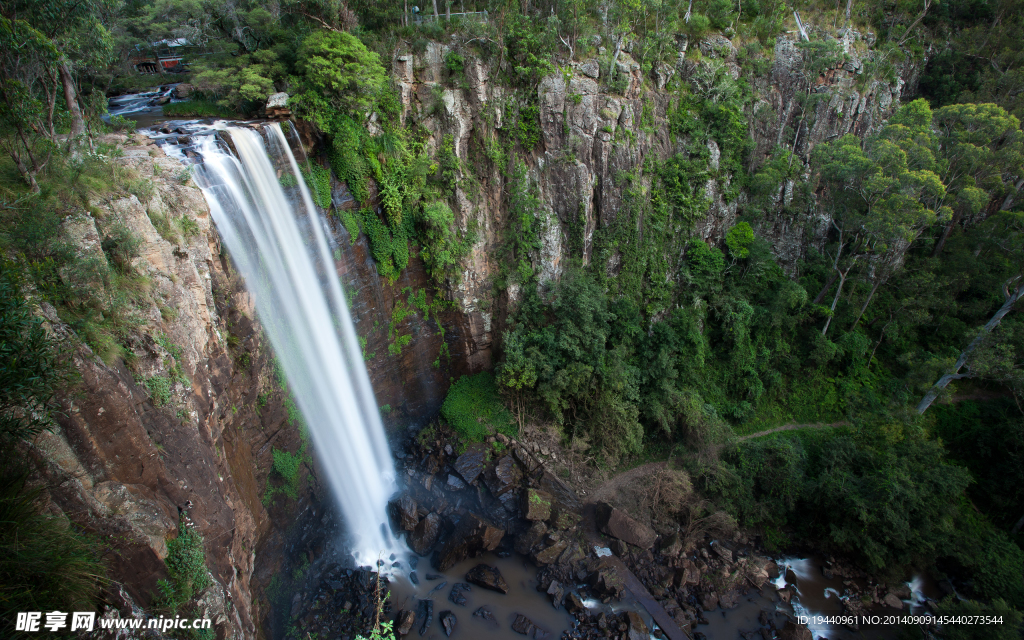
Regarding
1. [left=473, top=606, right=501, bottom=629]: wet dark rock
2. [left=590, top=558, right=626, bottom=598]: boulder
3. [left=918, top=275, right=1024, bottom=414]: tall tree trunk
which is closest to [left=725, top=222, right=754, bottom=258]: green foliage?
[left=918, top=275, right=1024, bottom=414]: tall tree trunk

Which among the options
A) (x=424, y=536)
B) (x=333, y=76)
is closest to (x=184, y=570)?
(x=424, y=536)

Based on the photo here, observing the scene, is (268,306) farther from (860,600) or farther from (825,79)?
(825,79)

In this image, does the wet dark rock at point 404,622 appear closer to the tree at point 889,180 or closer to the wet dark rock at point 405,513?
the wet dark rock at point 405,513

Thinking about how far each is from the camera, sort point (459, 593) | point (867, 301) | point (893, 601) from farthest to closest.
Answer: point (867, 301) < point (893, 601) < point (459, 593)

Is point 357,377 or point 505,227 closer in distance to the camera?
point 357,377

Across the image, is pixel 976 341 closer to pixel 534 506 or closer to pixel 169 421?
pixel 534 506

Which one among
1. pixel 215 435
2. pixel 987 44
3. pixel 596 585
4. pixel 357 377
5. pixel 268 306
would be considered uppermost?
pixel 987 44

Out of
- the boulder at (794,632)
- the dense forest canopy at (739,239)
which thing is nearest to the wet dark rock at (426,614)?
the dense forest canopy at (739,239)

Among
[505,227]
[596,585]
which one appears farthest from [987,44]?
[596,585]
